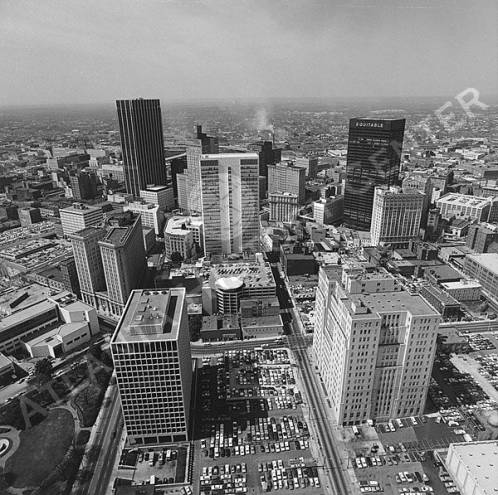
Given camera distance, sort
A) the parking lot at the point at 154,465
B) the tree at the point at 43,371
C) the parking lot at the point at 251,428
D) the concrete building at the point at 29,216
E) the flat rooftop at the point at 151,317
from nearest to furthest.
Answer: the parking lot at the point at 251,428
the parking lot at the point at 154,465
the flat rooftop at the point at 151,317
the tree at the point at 43,371
the concrete building at the point at 29,216

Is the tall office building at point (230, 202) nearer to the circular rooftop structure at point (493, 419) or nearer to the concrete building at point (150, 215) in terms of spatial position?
the concrete building at point (150, 215)

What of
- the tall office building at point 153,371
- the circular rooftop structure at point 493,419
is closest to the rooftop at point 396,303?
the circular rooftop structure at point 493,419

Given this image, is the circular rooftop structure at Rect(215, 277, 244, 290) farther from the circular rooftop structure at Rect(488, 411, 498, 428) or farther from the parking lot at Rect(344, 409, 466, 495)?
the circular rooftop structure at Rect(488, 411, 498, 428)

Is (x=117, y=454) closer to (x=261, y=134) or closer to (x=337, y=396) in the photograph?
(x=337, y=396)


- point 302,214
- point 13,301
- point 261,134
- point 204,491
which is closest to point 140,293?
point 204,491

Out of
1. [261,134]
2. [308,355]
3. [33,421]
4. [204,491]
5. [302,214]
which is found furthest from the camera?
[261,134]

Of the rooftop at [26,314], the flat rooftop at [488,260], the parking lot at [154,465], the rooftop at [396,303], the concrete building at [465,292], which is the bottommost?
the parking lot at [154,465]
